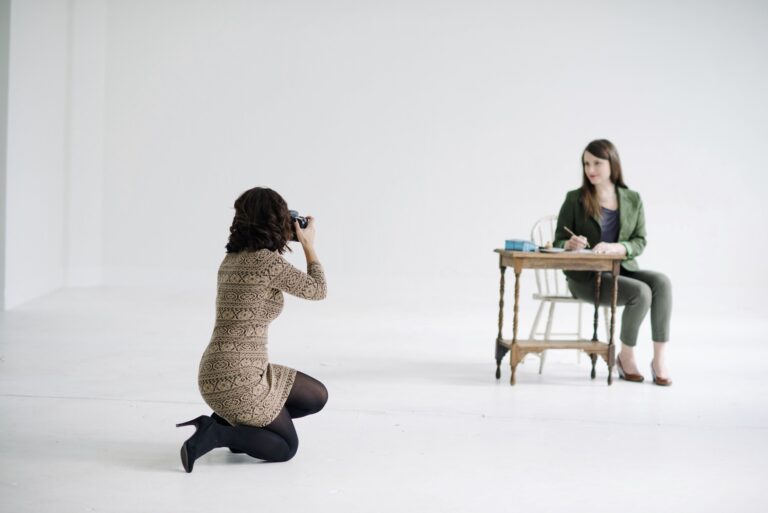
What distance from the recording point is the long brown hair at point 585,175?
165 inches

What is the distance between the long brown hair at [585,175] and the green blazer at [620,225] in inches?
1.3

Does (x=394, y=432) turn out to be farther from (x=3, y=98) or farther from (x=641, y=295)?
(x=3, y=98)

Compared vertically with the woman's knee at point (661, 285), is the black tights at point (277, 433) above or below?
below

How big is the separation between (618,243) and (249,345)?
218 centimetres

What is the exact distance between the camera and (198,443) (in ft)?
8.35

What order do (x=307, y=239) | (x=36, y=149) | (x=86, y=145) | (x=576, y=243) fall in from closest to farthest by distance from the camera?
(x=307, y=239)
(x=576, y=243)
(x=36, y=149)
(x=86, y=145)

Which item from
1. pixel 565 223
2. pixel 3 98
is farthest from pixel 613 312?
pixel 3 98

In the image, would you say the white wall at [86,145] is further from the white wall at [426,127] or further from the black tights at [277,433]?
the black tights at [277,433]

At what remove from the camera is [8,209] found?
19.7ft

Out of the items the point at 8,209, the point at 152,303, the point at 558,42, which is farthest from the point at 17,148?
the point at 558,42

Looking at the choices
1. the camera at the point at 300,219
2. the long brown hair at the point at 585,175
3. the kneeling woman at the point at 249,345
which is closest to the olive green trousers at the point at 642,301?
the long brown hair at the point at 585,175

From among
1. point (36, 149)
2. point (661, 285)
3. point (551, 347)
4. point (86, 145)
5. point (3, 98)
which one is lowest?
point (551, 347)

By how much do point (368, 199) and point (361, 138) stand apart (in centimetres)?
55

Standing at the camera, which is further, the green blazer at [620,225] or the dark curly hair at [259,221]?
the green blazer at [620,225]
